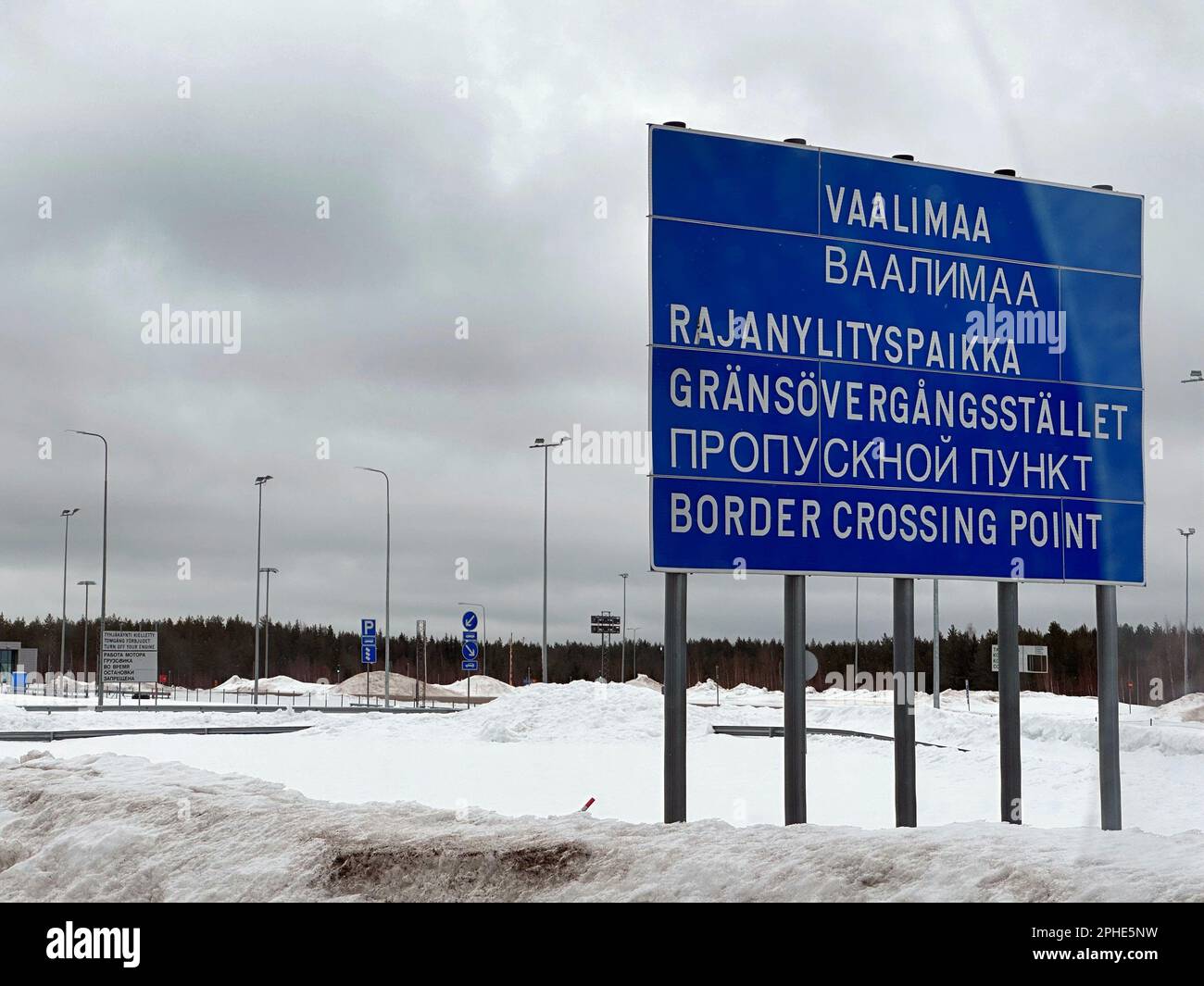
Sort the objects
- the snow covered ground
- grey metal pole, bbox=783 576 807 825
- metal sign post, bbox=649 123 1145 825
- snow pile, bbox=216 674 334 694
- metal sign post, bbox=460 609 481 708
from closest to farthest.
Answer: the snow covered ground < metal sign post, bbox=649 123 1145 825 < grey metal pole, bbox=783 576 807 825 < metal sign post, bbox=460 609 481 708 < snow pile, bbox=216 674 334 694

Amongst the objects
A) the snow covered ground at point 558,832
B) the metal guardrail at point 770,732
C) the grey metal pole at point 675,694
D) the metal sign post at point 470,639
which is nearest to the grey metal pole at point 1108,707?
the snow covered ground at point 558,832

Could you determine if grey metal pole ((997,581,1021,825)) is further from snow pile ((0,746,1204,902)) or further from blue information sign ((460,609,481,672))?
blue information sign ((460,609,481,672))

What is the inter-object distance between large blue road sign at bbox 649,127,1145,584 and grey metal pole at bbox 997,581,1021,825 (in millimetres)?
474

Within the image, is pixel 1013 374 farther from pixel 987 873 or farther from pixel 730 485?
pixel 987 873

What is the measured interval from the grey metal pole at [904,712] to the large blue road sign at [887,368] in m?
0.48

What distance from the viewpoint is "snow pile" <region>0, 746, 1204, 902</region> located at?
7234mm

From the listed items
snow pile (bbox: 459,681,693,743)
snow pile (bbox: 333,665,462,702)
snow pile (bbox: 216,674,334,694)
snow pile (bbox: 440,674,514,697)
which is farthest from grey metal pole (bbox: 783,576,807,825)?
snow pile (bbox: 440,674,514,697)

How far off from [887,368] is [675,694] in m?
3.72

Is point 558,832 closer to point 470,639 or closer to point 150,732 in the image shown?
point 150,732

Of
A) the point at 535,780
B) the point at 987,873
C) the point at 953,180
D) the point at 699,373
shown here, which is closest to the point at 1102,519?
the point at 953,180

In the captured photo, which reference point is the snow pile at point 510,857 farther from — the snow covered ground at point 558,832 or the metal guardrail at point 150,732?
the metal guardrail at point 150,732

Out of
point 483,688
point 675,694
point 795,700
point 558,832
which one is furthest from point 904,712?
point 483,688
